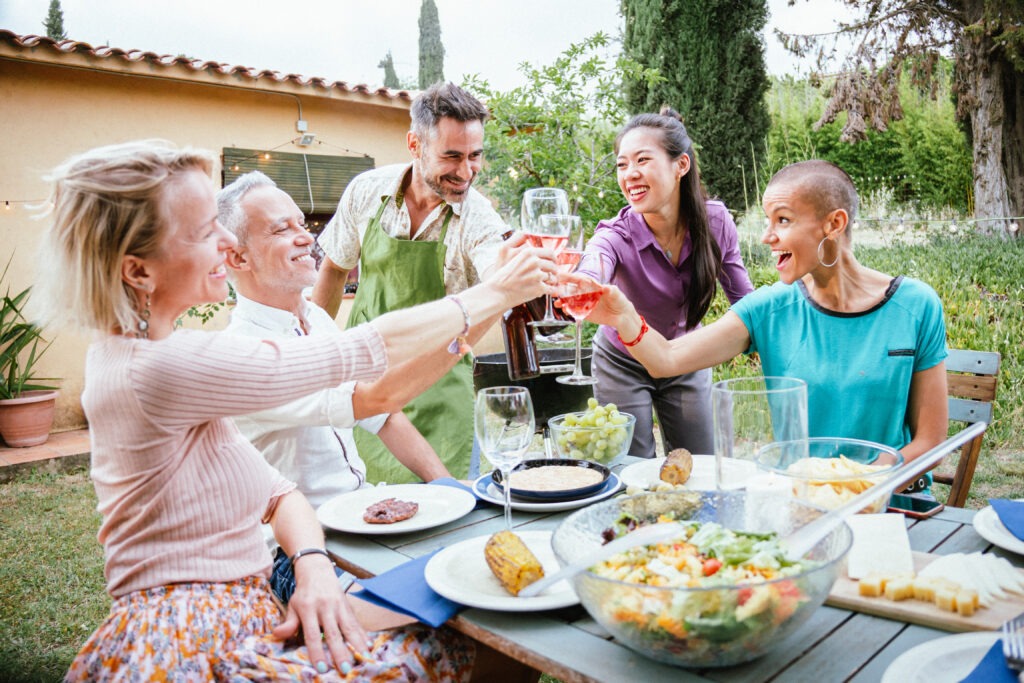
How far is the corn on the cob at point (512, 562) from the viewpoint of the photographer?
4.06 ft

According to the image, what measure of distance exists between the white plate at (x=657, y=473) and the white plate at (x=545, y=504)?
39 mm

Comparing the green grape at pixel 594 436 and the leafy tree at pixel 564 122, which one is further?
the leafy tree at pixel 564 122

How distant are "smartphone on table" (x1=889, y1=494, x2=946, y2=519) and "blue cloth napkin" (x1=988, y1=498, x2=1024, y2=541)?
121 millimetres

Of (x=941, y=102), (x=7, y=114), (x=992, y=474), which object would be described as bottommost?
(x=992, y=474)

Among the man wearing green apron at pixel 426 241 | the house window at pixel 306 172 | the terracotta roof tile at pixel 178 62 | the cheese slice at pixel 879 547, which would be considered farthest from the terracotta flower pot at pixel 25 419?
the cheese slice at pixel 879 547

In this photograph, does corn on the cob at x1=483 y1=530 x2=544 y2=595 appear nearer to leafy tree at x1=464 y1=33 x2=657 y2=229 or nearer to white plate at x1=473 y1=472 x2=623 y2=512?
white plate at x1=473 y1=472 x2=623 y2=512

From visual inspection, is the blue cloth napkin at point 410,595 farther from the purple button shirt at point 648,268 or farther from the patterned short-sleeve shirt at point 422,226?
the purple button shirt at point 648,268

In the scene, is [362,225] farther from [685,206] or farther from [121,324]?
[121,324]

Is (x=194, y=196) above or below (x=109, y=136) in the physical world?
below

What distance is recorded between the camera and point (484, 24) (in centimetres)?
1234

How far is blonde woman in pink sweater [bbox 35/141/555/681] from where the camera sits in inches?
51.1

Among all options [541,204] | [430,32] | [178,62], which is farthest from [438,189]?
[430,32]

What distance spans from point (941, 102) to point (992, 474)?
334cm

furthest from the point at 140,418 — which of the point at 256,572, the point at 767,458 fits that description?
the point at 767,458
